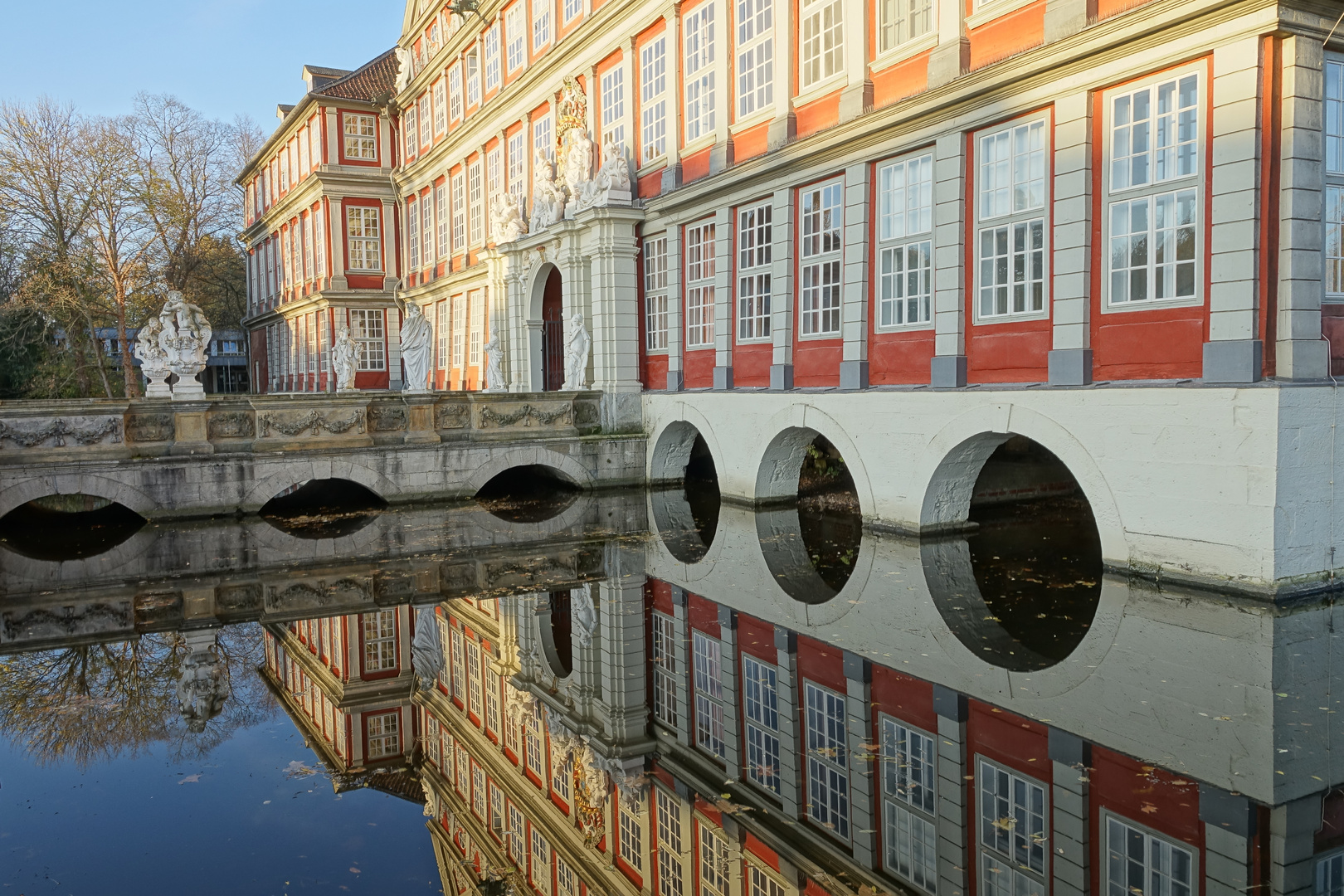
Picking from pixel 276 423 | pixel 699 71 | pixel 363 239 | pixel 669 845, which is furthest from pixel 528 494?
pixel 363 239

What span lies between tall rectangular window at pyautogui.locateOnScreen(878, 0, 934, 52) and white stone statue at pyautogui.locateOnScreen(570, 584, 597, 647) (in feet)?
27.6

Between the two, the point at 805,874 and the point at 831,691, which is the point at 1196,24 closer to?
the point at 831,691

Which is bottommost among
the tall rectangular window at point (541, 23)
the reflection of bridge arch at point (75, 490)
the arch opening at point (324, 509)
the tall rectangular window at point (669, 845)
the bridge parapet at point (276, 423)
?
the tall rectangular window at point (669, 845)

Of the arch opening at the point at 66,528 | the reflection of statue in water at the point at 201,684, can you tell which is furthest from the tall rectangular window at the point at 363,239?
the reflection of statue in water at the point at 201,684

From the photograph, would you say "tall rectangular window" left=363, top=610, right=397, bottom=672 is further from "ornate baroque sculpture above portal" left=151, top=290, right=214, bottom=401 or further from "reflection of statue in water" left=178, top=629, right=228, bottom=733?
"ornate baroque sculpture above portal" left=151, top=290, right=214, bottom=401

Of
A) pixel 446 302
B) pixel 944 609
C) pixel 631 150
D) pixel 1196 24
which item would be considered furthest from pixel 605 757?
pixel 446 302

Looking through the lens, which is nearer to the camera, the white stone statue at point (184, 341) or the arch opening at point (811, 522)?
the arch opening at point (811, 522)

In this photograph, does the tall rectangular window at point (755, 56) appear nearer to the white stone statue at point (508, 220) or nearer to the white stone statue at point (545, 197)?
the white stone statue at point (545, 197)

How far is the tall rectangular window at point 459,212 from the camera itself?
103ft

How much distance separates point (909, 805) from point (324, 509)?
1526 centimetres

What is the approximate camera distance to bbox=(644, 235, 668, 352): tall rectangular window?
63.8 ft

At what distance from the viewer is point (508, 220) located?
982 inches

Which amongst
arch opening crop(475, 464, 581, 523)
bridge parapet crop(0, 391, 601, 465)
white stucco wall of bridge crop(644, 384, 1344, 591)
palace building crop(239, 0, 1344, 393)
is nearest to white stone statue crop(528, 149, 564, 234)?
palace building crop(239, 0, 1344, 393)

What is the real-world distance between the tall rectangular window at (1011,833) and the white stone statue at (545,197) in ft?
60.8
